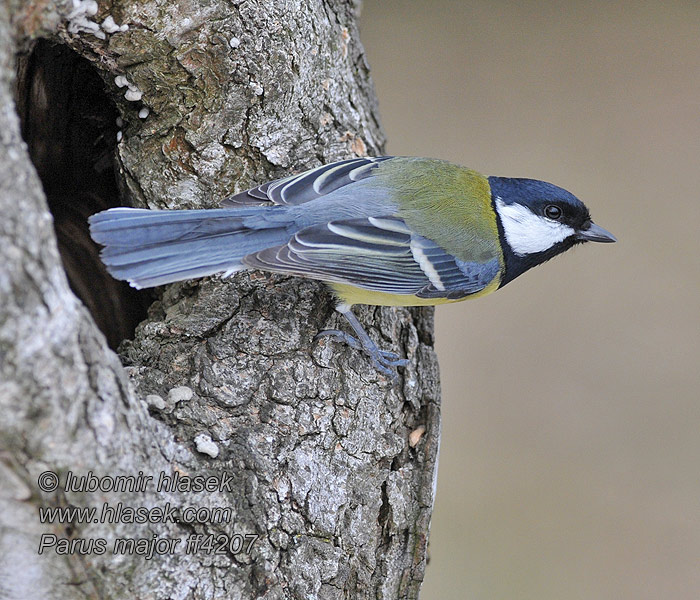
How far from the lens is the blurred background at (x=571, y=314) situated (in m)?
3.55

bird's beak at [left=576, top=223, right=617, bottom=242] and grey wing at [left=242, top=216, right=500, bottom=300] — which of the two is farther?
bird's beak at [left=576, top=223, right=617, bottom=242]

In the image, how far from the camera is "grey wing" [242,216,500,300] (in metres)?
1.88

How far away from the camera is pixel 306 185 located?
6.56 feet

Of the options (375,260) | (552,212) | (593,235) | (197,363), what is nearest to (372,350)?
(375,260)

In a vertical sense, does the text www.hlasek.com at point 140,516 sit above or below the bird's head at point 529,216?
below

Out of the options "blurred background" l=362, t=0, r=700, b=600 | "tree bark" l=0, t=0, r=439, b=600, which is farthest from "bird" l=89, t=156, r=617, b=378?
"blurred background" l=362, t=0, r=700, b=600

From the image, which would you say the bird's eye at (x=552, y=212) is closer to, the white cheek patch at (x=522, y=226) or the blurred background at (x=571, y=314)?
the white cheek patch at (x=522, y=226)

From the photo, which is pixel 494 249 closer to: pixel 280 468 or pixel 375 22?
pixel 280 468

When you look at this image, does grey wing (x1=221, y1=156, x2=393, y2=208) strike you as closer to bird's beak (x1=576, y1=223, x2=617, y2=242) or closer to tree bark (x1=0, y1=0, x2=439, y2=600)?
tree bark (x1=0, y1=0, x2=439, y2=600)

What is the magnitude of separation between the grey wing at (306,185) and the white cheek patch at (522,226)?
434 mm

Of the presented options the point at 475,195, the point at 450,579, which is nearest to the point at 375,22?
the point at 475,195

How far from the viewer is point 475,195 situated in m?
2.26

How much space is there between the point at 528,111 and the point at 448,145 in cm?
Result: 49

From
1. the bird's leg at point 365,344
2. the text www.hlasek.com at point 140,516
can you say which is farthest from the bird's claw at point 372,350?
the text www.hlasek.com at point 140,516
